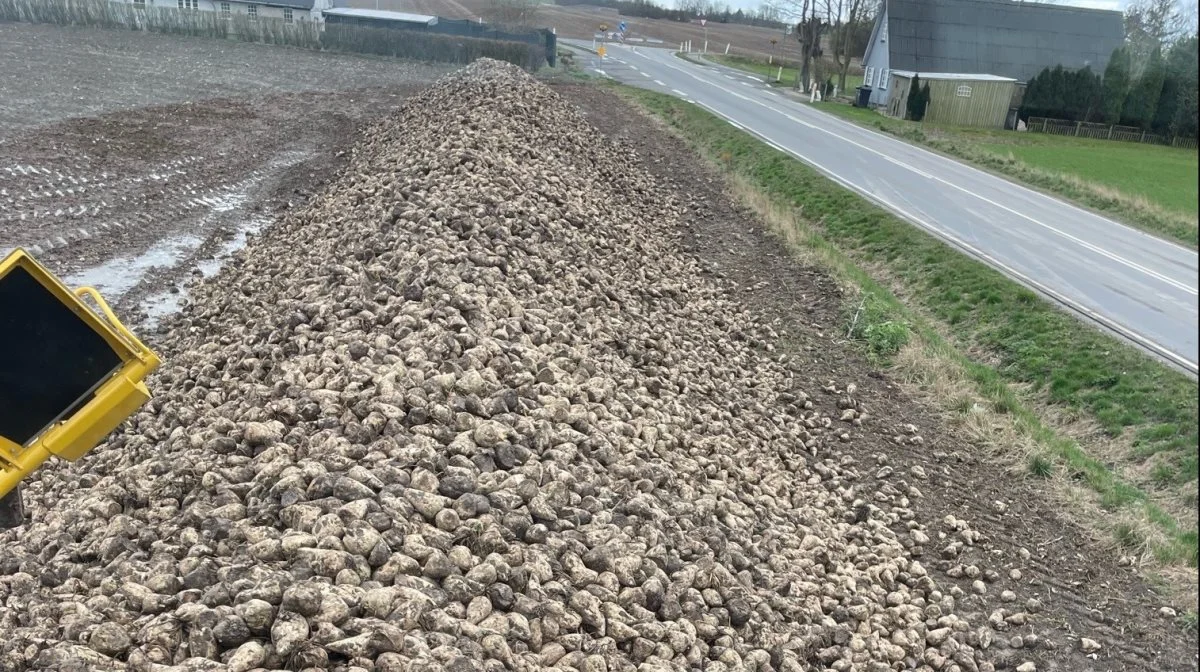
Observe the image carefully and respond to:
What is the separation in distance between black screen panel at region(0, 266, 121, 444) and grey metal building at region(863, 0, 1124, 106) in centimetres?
522

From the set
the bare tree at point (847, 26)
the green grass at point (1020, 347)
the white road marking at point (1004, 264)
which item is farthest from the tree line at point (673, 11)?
the green grass at point (1020, 347)

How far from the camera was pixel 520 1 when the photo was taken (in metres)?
51.3

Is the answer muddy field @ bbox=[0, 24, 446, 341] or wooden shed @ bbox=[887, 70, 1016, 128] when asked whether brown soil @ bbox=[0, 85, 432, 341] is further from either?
wooden shed @ bbox=[887, 70, 1016, 128]

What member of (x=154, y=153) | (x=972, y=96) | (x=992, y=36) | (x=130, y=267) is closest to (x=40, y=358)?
(x=992, y=36)

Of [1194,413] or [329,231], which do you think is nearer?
[1194,413]

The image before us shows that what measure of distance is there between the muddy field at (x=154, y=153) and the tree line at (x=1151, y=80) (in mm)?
11064

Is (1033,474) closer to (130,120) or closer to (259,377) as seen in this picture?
(259,377)

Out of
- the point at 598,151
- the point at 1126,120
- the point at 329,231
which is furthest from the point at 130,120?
the point at 1126,120

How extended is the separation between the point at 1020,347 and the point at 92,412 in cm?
1035

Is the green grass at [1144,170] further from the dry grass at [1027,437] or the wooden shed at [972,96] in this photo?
the wooden shed at [972,96]

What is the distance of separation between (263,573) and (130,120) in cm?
2297

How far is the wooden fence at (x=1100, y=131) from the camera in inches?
72.3

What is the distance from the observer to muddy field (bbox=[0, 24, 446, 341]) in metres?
13.1

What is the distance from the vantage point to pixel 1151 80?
7.40ft
